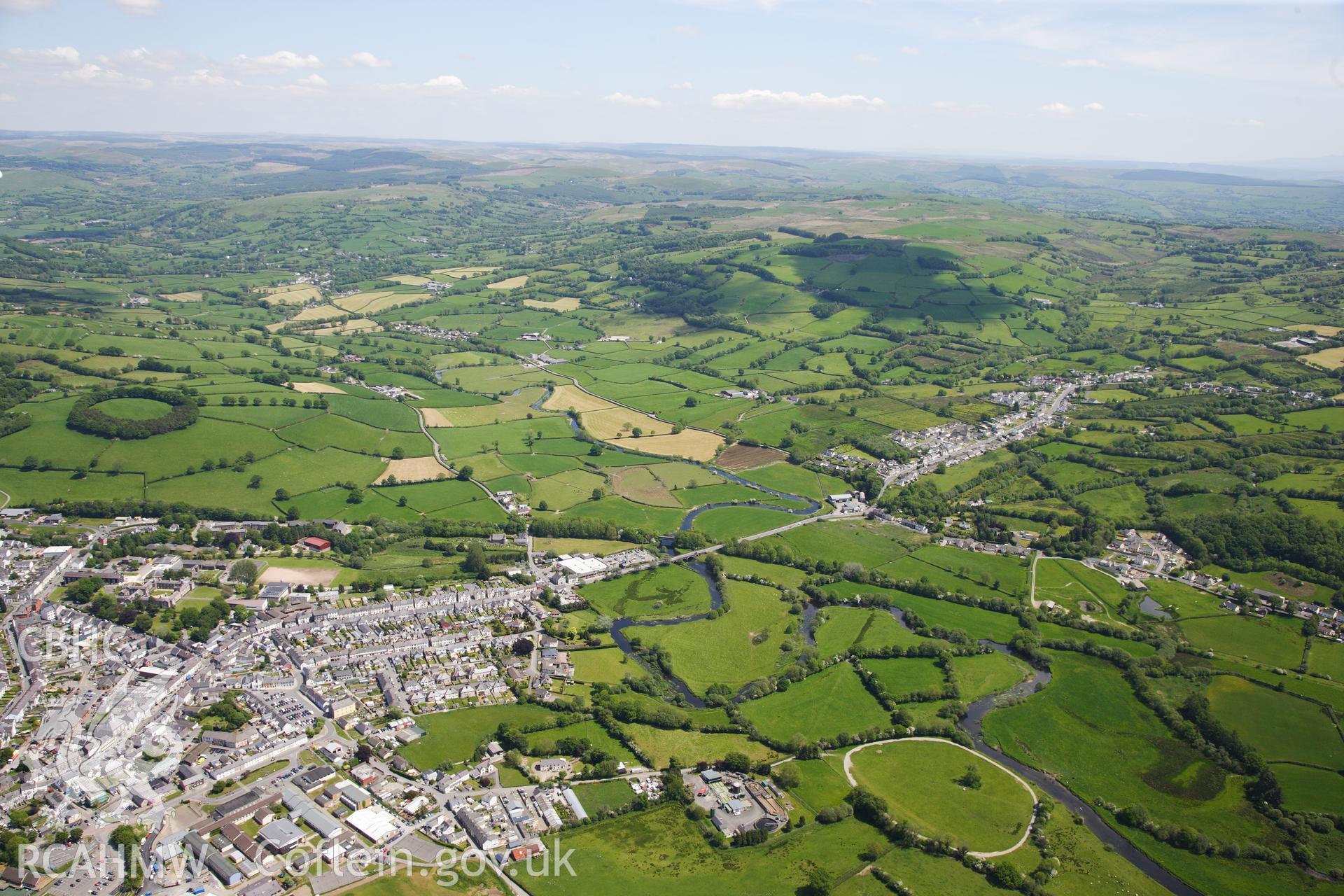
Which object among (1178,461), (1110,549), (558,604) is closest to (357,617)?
(558,604)

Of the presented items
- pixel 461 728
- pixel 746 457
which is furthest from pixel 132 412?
pixel 746 457

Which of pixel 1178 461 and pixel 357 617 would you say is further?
pixel 1178 461

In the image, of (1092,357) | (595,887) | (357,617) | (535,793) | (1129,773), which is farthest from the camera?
(1092,357)

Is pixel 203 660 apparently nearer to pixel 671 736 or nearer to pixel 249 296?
pixel 671 736

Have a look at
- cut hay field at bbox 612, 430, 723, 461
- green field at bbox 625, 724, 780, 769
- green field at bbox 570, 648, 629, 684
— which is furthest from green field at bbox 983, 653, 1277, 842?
cut hay field at bbox 612, 430, 723, 461

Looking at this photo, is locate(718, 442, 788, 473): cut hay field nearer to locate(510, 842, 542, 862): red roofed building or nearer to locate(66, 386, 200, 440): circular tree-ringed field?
locate(510, 842, 542, 862): red roofed building

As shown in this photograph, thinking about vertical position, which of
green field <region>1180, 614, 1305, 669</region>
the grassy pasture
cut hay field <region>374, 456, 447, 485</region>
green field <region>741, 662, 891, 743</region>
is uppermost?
cut hay field <region>374, 456, 447, 485</region>

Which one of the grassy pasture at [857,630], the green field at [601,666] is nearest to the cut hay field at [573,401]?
the grassy pasture at [857,630]

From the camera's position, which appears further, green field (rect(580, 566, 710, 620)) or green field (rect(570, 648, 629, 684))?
green field (rect(580, 566, 710, 620))

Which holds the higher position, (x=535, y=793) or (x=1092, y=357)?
(x=1092, y=357)
